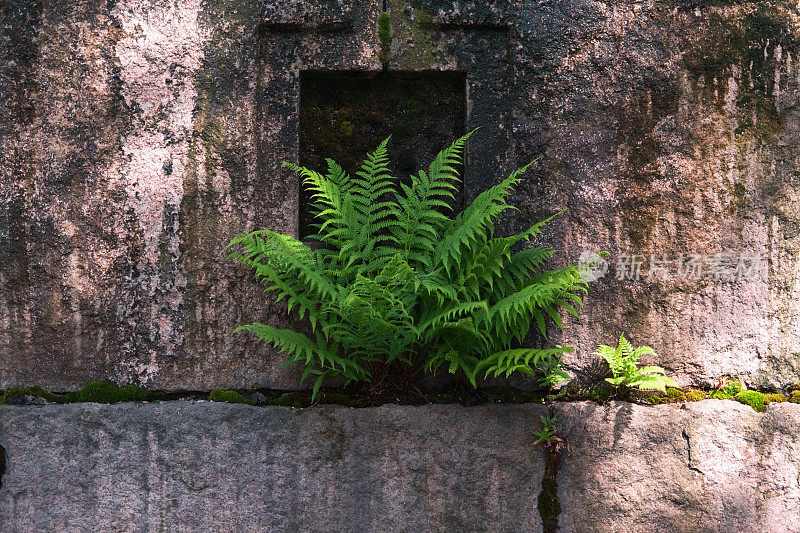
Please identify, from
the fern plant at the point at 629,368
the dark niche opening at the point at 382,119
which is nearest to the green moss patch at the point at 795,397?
the fern plant at the point at 629,368

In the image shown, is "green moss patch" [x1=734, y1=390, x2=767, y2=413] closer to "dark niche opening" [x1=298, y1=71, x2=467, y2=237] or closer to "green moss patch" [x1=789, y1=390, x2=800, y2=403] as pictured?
"green moss patch" [x1=789, y1=390, x2=800, y2=403]

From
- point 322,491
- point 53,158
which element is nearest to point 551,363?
point 322,491

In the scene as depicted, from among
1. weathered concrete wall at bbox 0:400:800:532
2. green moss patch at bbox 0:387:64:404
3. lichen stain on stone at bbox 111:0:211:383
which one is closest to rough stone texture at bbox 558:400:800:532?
weathered concrete wall at bbox 0:400:800:532

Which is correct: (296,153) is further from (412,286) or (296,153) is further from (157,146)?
(412,286)

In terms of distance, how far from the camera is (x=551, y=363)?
2.56 m

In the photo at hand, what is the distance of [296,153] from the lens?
2777 mm

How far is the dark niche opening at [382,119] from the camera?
290 centimetres

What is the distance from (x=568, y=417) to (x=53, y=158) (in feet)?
8.84

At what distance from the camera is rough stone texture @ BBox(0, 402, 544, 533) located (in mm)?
2535

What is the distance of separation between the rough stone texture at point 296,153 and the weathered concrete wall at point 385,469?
0.22m

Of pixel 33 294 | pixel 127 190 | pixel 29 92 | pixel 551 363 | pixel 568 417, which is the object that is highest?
pixel 29 92

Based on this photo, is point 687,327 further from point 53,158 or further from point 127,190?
point 53,158

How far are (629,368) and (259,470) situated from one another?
1.73m

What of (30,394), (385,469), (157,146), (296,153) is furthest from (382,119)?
(30,394)
